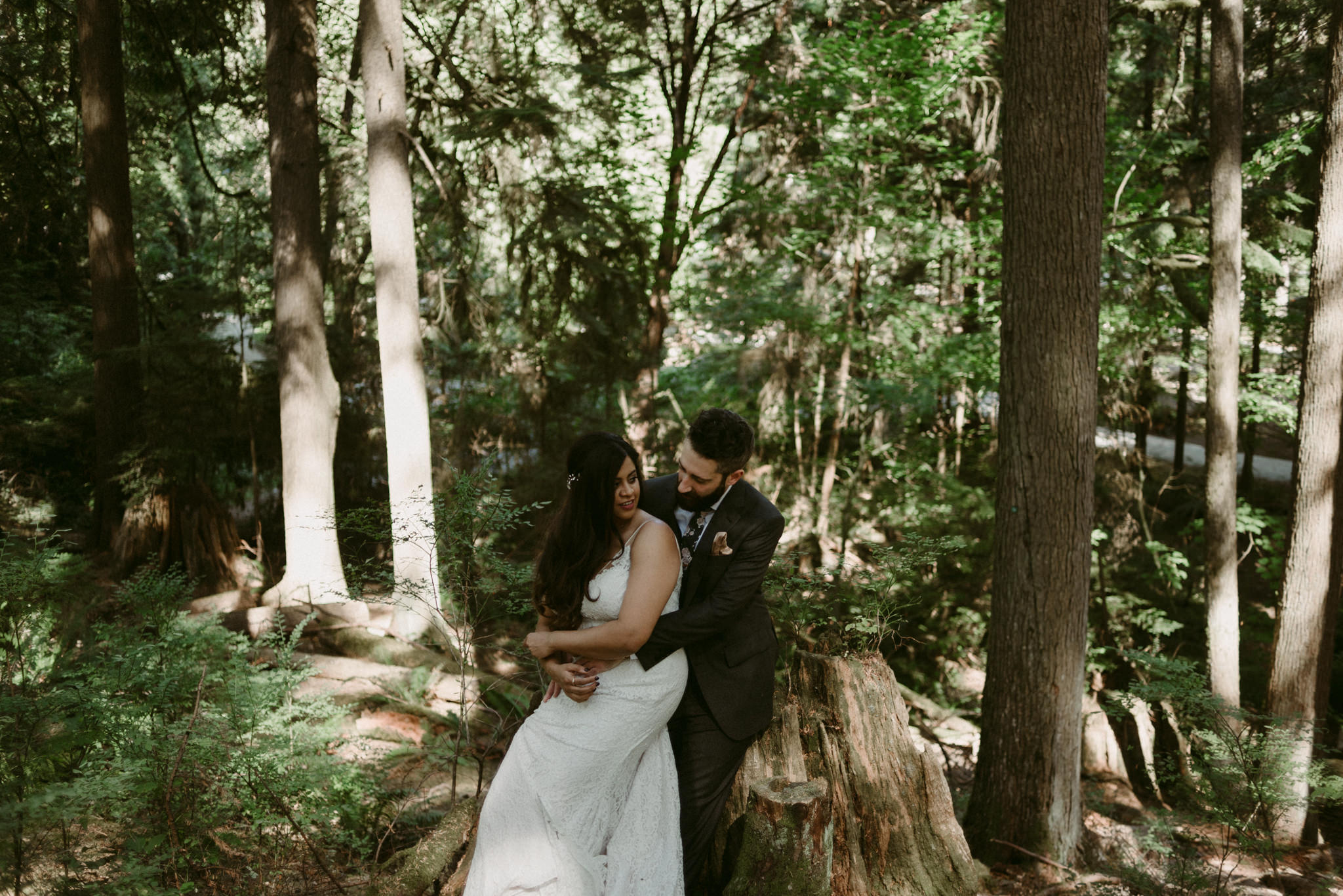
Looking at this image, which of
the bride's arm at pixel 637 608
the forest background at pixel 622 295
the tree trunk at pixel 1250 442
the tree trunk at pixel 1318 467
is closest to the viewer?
the bride's arm at pixel 637 608

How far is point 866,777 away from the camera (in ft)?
13.0

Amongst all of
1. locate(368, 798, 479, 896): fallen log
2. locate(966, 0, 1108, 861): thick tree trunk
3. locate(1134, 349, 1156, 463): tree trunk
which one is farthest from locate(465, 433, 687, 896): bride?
locate(1134, 349, 1156, 463): tree trunk

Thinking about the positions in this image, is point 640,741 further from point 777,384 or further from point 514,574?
point 777,384

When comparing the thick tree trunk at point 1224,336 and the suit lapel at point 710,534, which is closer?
Result: the suit lapel at point 710,534

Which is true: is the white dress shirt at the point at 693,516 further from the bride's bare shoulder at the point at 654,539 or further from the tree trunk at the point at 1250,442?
the tree trunk at the point at 1250,442

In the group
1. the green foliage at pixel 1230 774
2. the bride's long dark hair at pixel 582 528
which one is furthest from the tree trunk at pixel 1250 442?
the bride's long dark hair at pixel 582 528

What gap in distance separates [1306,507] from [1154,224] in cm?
427

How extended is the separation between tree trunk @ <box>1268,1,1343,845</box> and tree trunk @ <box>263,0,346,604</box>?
10745 mm

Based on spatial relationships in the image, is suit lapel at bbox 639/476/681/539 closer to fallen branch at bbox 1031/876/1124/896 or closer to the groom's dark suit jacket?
the groom's dark suit jacket

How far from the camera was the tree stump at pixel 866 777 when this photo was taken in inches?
149

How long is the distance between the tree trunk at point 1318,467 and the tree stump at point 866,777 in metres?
6.42

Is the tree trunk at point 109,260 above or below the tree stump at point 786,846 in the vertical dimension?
above

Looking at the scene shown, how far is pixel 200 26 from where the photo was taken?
11.9m

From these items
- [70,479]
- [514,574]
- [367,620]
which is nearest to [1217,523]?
[514,574]
